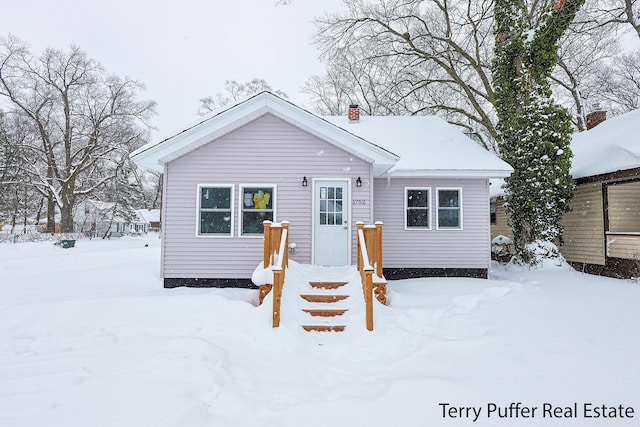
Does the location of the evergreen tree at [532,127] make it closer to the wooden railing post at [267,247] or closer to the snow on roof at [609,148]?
the snow on roof at [609,148]

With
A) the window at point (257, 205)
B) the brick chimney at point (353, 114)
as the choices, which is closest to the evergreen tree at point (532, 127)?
the brick chimney at point (353, 114)

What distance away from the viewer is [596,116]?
13555 mm

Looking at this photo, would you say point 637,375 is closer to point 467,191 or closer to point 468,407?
point 468,407

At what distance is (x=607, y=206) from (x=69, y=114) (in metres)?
33.7

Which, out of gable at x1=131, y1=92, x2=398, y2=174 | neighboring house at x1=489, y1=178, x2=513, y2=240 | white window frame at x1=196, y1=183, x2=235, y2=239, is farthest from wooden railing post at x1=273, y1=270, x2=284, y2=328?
neighboring house at x1=489, y1=178, x2=513, y2=240

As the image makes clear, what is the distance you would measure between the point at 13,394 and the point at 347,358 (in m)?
3.50

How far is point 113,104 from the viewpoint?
94.6ft

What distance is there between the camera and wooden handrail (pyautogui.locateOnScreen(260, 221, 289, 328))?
17.4ft

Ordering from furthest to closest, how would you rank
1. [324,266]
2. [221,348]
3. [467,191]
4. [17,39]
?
[17,39] → [467,191] → [324,266] → [221,348]

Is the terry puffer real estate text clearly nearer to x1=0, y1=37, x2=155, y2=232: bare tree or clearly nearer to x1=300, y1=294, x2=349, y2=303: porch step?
x1=300, y1=294, x2=349, y2=303: porch step

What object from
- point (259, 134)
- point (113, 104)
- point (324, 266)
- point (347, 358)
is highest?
point (113, 104)

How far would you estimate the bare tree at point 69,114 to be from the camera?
25.9 meters

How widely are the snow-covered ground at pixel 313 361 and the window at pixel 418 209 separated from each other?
2.74 meters

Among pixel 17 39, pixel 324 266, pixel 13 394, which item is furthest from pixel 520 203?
pixel 17 39
